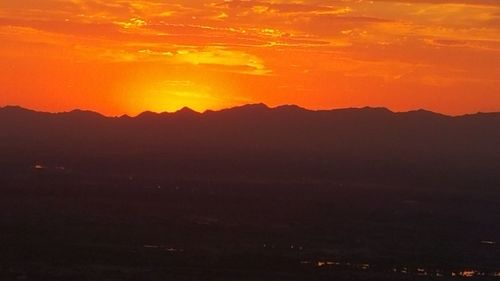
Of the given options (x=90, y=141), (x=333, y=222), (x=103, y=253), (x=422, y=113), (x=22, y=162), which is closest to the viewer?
(x=103, y=253)

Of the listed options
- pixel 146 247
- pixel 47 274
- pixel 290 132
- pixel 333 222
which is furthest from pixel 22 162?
pixel 290 132

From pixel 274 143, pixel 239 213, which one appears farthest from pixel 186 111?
pixel 239 213

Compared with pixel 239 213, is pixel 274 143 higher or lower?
higher

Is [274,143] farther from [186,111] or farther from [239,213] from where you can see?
[239,213]

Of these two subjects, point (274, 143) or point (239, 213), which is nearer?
point (239, 213)

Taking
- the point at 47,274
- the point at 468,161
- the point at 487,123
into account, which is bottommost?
the point at 47,274

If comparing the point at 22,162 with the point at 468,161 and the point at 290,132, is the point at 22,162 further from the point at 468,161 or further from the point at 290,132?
the point at 290,132
